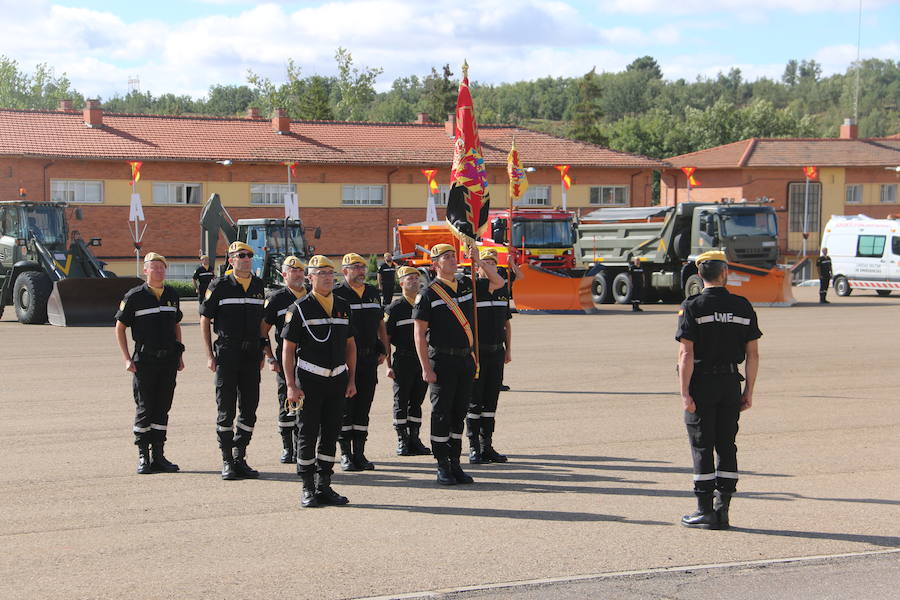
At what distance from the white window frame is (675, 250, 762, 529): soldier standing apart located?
141ft

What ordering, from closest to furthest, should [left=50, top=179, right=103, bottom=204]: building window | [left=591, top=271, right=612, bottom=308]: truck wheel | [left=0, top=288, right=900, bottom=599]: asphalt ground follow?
[left=0, top=288, right=900, bottom=599]: asphalt ground, [left=591, top=271, right=612, bottom=308]: truck wheel, [left=50, top=179, right=103, bottom=204]: building window

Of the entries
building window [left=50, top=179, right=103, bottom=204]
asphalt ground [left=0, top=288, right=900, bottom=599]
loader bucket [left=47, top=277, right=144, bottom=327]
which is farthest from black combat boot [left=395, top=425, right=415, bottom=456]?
building window [left=50, top=179, right=103, bottom=204]

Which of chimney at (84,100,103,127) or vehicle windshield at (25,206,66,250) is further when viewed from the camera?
chimney at (84,100,103,127)

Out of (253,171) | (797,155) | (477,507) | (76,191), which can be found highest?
(797,155)

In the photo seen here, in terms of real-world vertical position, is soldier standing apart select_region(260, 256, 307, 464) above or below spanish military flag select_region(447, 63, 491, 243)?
below

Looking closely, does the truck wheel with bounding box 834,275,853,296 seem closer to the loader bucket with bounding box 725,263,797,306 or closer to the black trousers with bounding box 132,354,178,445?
the loader bucket with bounding box 725,263,797,306

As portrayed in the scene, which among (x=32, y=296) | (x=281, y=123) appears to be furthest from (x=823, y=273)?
(x=281, y=123)

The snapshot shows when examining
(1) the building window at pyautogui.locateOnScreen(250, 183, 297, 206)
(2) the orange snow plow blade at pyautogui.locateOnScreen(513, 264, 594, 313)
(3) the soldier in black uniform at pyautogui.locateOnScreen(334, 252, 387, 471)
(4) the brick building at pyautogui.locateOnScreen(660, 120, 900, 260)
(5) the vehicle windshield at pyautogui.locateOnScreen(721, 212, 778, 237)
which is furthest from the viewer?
(4) the brick building at pyautogui.locateOnScreen(660, 120, 900, 260)

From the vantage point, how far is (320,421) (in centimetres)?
824

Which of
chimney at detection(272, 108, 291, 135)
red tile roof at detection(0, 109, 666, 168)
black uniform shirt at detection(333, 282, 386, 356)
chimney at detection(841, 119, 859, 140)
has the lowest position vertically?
black uniform shirt at detection(333, 282, 386, 356)

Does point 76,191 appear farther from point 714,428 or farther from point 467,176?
point 714,428

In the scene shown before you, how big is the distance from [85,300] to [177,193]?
2392cm

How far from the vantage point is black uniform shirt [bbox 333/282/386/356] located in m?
9.81

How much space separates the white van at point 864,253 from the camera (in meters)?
35.0
